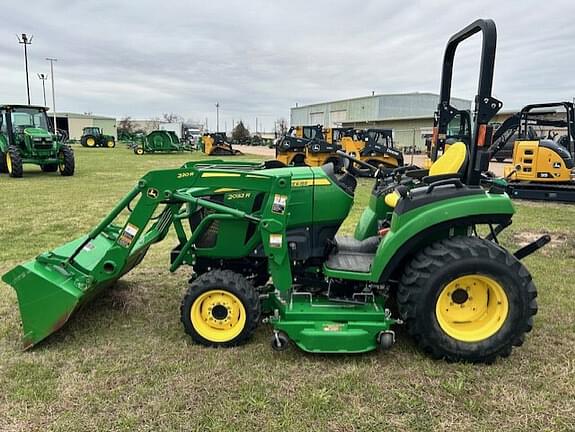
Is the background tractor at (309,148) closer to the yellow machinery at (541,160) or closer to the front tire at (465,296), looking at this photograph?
the yellow machinery at (541,160)

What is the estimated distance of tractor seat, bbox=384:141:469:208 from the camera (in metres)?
3.57

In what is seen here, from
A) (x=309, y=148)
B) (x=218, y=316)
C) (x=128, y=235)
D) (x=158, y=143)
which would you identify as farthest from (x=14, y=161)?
(x=158, y=143)

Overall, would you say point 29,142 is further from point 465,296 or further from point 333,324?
point 465,296

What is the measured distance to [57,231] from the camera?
7.24m

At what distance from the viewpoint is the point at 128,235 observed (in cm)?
340

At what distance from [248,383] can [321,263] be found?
3.68 ft

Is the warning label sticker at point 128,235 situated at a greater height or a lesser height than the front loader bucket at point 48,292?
A: greater

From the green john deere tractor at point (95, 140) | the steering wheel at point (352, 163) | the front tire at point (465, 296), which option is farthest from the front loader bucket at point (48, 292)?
the green john deere tractor at point (95, 140)

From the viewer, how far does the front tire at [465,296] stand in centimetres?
310

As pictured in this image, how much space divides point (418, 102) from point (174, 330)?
202 feet

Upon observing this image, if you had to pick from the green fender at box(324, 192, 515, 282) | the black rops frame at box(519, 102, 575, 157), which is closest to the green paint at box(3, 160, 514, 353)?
the green fender at box(324, 192, 515, 282)

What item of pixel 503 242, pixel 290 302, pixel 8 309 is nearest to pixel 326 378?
pixel 290 302

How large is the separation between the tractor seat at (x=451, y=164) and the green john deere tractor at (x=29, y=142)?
14375 millimetres

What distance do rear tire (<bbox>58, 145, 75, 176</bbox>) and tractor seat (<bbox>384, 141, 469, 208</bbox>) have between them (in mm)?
14315
